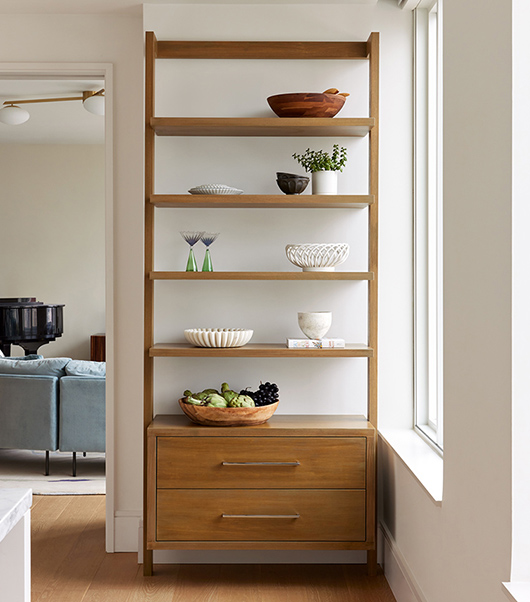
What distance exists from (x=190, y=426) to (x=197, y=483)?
9.7 inches

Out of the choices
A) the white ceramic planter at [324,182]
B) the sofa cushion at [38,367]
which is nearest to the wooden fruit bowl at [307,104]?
the white ceramic planter at [324,182]

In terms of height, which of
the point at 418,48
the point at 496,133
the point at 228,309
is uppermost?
the point at 418,48

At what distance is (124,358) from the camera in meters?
3.41

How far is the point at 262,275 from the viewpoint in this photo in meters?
3.01

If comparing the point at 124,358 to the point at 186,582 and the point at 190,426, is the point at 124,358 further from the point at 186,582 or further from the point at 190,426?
the point at 186,582

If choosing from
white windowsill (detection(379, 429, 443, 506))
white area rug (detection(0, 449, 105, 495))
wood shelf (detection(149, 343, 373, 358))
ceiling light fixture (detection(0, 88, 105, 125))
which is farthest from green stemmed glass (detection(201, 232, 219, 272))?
ceiling light fixture (detection(0, 88, 105, 125))

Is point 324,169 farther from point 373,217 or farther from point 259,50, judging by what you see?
point 259,50

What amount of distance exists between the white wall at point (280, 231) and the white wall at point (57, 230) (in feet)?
15.5

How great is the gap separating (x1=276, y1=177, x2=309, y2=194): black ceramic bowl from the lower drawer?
133 centimetres

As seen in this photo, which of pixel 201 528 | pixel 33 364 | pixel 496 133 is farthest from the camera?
pixel 33 364

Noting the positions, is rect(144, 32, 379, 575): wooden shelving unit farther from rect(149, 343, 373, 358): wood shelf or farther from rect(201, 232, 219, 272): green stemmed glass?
rect(201, 232, 219, 272): green stemmed glass

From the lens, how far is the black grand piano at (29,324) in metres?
6.66

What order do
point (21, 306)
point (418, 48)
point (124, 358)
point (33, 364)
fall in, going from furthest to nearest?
point (21, 306), point (33, 364), point (124, 358), point (418, 48)

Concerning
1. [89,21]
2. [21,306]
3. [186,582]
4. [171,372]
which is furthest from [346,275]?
[21,306]
